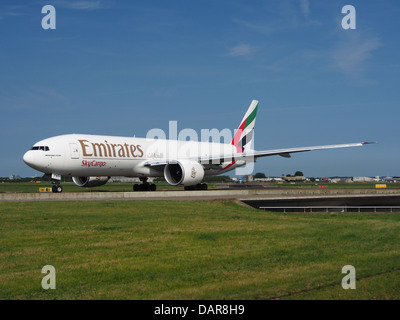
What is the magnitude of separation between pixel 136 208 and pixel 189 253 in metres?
9.83

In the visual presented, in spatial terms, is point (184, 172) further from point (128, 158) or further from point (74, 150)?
point (74, 150)

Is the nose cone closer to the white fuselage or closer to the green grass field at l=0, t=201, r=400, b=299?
the white fuselage

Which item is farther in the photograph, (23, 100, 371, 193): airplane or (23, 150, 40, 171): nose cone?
(23, 100, 371, 193): airplane

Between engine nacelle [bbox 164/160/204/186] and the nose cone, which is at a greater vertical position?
the nose cone

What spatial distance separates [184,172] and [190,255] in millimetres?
22044

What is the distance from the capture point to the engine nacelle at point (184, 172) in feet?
111

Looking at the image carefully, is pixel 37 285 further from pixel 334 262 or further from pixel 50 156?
pixel 50 156

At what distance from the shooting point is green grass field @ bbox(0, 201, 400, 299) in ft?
27.6

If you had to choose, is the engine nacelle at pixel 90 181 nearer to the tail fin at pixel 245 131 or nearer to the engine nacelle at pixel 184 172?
the engine nacelle at pixel 184 172

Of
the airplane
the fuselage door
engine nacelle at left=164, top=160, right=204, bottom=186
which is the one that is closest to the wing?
the airplane

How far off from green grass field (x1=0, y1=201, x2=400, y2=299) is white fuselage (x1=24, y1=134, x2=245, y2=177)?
35.0 feet

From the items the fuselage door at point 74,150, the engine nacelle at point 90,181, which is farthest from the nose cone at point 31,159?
the engine nacelle at point 90,181

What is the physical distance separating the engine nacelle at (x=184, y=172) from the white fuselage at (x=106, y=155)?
908 mm

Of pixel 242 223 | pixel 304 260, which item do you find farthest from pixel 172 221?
pixel 304 260
